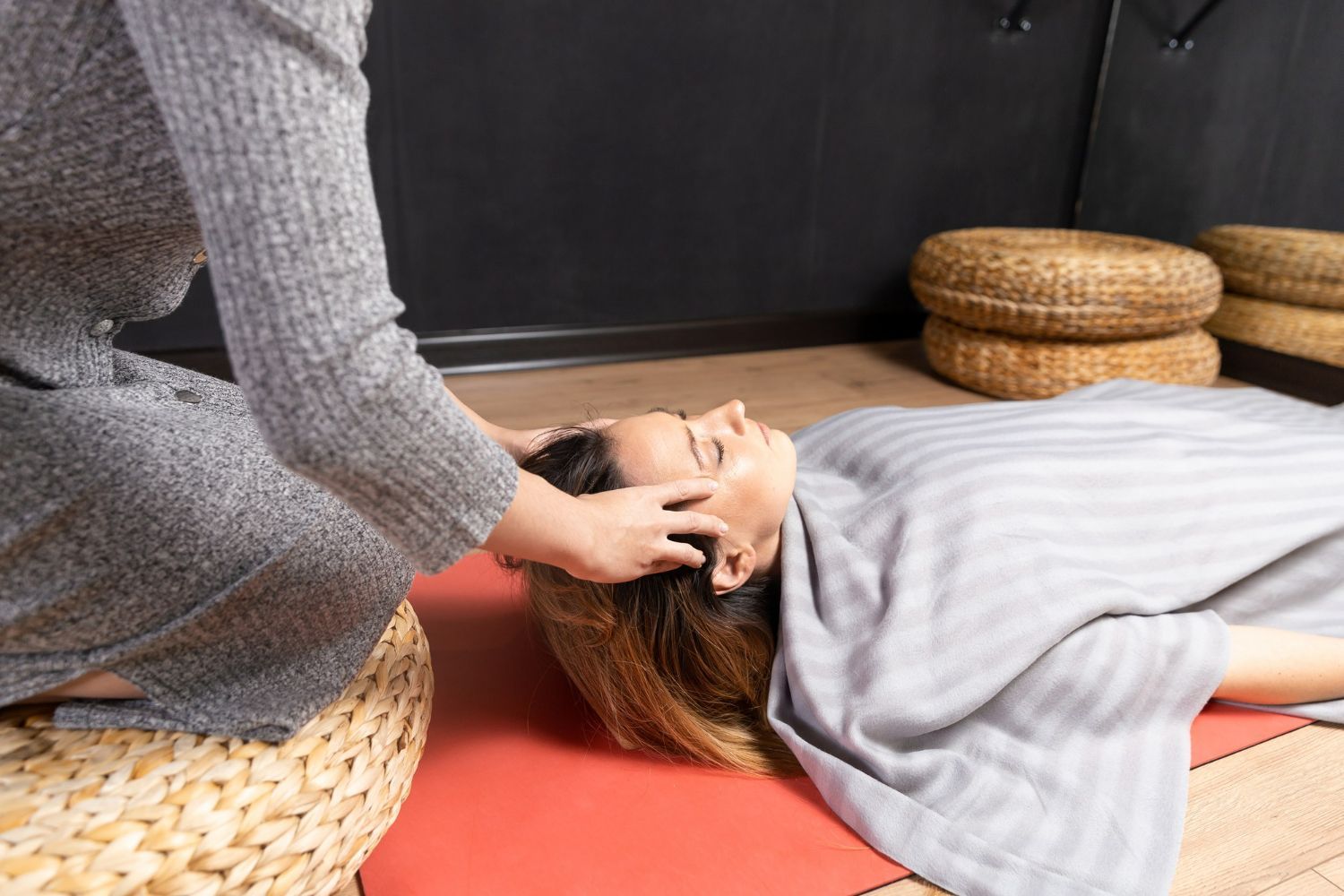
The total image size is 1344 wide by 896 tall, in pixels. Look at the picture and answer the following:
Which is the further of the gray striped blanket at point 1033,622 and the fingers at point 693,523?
the gray striped blanket at point 1033,622

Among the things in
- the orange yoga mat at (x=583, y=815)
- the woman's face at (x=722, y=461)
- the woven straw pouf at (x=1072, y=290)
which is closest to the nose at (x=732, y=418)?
the woman's face at (x=722, y=461)

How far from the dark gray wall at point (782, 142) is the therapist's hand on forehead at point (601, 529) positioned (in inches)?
75.2

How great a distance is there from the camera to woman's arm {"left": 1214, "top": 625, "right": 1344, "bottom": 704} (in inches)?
49.9

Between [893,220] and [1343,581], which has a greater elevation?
[893,220]

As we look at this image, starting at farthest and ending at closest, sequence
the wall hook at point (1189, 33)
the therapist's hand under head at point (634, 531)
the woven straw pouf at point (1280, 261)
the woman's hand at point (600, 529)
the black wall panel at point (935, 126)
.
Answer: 1. the black wall panel at point (935, 126)
2. the wall hook at point (1189, 33)
3. the woven straw pouf at point (1280, 261)
4. the therapist's hand under head at point (634, 531)
5. the woman's hand at point (600, 529)

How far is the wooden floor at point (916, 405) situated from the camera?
1.10 metres

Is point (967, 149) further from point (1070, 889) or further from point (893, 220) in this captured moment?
point (1070, 889)

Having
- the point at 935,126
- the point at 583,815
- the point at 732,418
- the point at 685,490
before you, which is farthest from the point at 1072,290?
the point at 583,815

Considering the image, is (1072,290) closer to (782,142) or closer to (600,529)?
(782,142)

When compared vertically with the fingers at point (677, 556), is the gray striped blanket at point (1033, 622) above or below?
below

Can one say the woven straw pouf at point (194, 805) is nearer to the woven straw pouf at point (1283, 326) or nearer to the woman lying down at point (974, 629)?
the woman lying down at point (974, 629)

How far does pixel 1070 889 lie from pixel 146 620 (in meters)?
0.97

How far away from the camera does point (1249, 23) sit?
2.64 metres

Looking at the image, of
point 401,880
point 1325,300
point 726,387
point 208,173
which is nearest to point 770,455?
point 401,880
